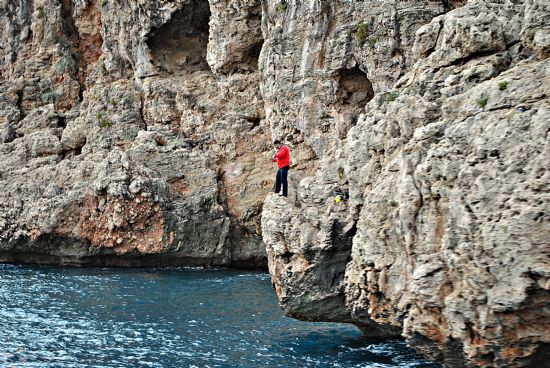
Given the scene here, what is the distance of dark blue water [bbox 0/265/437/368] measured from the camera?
15375 millimetres

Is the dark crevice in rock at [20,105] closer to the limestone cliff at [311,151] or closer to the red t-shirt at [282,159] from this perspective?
the limestone cliff at [311,151]

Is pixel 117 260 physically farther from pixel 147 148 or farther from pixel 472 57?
pixel 472 57

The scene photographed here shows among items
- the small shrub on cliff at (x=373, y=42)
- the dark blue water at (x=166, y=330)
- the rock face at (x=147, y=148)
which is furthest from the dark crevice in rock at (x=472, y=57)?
the rock face at (x=147, y=148)

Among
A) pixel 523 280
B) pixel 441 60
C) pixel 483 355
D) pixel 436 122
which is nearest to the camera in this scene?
pixel 523 280

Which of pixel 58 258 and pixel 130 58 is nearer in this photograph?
pixel 58 258

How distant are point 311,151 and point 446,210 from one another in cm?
1745

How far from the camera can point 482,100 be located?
460 inches

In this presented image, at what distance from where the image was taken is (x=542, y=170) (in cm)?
979

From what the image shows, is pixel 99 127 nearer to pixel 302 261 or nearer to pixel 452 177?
pixel 302 261

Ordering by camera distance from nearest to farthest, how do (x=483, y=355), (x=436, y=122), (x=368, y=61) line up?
(x=483, y=355)
(x=436, y=122)
(x=368, y=61)

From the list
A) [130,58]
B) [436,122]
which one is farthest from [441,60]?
[130,58]

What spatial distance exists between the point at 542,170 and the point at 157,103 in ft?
91.5

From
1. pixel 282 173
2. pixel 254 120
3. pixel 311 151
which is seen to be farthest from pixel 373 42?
pixel 254 120

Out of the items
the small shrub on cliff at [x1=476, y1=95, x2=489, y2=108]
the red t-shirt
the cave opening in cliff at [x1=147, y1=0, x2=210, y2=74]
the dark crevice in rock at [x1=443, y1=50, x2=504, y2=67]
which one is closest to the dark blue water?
the red t-shirt
